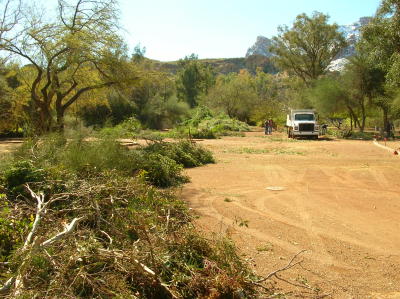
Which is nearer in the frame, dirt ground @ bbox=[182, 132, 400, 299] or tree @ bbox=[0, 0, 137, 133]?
dirt ground @ bbox=[182, 132, 400, 299]

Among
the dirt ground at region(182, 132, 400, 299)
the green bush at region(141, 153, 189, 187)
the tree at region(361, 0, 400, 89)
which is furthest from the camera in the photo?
the tree at region(361, 0, 400, 89)

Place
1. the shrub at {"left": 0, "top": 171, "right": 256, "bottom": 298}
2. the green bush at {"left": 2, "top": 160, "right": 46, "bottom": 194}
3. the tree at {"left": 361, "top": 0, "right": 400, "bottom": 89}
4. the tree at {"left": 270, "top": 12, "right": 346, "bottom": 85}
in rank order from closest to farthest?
the shrub at {"left": 0, "top": 171, "right": 256, "bottom": 298}
the green bush at {"left": 2, "top": 160, "right": 46, "bottom": 194}
the tree at {"left": 361, "top": 0, "right": 400, "bottom": 89}
the tree at {"left": 270, "top": 12, "right": 346, "bottom": 85}

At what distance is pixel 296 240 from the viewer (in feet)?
22.8

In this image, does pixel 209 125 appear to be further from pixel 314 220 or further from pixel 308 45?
pixel 314 220

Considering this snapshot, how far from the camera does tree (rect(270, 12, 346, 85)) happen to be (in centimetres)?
5447

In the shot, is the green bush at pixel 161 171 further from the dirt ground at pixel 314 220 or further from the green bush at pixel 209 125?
the green bush at pixel 209 125

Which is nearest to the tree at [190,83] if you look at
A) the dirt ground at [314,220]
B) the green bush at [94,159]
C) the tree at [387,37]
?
the tree at [387,37]

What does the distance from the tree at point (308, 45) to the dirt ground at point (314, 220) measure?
42.7 meters

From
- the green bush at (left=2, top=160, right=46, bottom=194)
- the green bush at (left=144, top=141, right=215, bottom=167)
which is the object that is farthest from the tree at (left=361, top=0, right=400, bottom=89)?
the green bush at (left=2, top=160, right=46, bottom=194)

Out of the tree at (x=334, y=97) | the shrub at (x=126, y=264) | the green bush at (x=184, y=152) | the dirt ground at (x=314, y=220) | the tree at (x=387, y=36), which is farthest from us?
the tree at (x=334, y=97)

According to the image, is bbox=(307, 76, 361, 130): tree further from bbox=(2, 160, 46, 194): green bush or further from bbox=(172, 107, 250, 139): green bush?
bbox=(2, 160, 46, 194): green bush

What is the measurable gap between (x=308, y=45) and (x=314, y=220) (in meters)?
51.4

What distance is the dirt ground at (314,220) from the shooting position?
5.51 m

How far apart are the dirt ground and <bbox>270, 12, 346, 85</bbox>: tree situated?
4272 centimetres
